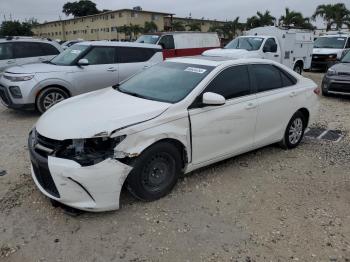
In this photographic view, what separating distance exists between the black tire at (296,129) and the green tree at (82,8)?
296 ft

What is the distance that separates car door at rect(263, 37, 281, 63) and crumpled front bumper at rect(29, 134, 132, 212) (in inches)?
457

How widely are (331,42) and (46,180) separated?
18318 millimetres

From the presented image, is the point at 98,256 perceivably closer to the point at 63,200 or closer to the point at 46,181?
the point at 63,200

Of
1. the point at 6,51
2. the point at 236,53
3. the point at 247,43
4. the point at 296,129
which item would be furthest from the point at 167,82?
the point at 247,43

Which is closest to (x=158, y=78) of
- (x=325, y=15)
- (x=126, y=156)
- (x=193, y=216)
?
(x=126, y=156)

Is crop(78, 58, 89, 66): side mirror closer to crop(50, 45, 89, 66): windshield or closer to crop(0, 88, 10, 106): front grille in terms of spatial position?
crop(50, 45, 89, 66): windshield

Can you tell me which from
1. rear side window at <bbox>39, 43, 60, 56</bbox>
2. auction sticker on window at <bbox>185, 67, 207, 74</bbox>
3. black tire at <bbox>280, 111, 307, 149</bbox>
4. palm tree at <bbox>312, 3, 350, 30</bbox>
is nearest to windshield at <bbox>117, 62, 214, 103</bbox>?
auction sticker on window at <bbox>185, 67, 207, 74</bbox>

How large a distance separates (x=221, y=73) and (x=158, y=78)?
0.85 m

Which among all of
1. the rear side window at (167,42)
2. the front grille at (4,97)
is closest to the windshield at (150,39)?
the rear side window at (167,42)

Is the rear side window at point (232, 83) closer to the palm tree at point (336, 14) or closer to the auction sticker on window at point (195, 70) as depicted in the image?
the auction sticker on window at point (195, 70)

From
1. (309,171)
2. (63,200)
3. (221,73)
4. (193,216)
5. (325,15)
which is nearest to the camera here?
(63,200)

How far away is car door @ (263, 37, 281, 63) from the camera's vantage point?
14.0 metres

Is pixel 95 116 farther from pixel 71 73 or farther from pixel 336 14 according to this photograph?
pixel 336 14

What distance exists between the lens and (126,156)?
3.61 m
